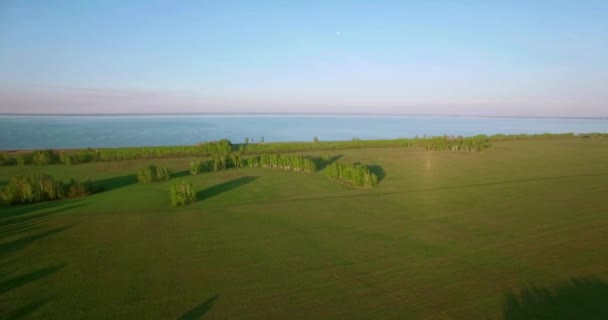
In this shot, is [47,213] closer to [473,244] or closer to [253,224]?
[253,224]

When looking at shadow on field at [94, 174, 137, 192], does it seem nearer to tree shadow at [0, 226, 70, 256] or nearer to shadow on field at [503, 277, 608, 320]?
tree shadow at [0, 226, 70, 256]

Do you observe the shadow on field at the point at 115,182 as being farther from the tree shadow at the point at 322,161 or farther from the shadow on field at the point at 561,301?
the shadow on field at the point at 561,301

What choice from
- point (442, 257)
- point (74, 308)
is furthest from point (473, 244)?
point (74, 308)

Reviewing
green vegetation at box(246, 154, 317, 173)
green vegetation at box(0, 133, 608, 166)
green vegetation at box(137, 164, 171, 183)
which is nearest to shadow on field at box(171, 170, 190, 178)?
green vegetation at box(137, 164, 171, 183)

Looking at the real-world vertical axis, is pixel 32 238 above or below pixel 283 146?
below

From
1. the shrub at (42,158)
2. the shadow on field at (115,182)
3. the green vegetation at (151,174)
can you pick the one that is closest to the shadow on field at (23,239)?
the shadow on field at (115,182)

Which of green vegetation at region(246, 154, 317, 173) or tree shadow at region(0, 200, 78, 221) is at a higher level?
green vegetation at region(246, 154, 317, 173)
